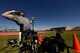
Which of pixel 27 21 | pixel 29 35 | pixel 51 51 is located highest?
pixel 27 21

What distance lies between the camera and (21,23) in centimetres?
767

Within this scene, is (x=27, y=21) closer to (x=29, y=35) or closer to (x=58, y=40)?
(x=29, y=35)

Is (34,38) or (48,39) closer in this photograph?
(48,39)

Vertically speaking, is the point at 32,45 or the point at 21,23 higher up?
the point at 21,23

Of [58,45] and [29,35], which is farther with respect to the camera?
[29,35]

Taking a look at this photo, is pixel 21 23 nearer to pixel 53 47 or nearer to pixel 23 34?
pixel 23 34

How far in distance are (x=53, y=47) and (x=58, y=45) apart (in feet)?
0.60

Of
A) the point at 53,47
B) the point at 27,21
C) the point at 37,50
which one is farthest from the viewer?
the point at 27,21

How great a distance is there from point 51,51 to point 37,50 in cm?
61

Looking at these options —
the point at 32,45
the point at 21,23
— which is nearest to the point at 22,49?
the point at 32,45

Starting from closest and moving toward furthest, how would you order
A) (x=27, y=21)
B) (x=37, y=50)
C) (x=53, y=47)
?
(x=53, y=47)
(x=37, y=50)
(x=27, y=21)

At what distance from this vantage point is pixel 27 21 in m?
7.89

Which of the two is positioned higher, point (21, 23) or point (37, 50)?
point (21, 23)

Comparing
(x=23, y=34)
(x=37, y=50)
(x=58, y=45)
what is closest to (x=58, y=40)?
(x=58, y=45)
